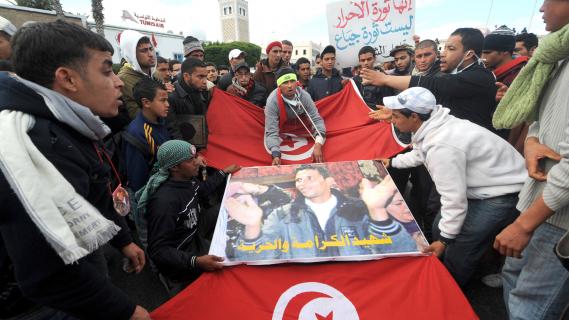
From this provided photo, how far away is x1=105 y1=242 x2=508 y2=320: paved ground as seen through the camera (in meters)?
2.46

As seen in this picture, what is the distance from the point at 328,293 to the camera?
173cm

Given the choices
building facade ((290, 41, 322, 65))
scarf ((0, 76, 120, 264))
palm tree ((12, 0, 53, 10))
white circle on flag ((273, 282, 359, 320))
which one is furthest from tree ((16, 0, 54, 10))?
building facade ((290, 41, 322, 65))

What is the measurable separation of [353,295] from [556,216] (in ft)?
3.67

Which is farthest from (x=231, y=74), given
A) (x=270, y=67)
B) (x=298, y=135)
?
(x=298, y=135)

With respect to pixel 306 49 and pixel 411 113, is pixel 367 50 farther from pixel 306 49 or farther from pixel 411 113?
pixel 306 49

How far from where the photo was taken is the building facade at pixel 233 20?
76125 millimetres

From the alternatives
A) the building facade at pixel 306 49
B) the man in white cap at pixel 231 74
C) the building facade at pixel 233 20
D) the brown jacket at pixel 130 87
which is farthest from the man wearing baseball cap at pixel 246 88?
the building facade at pixel 306 49

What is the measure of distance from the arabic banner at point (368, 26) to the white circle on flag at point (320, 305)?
4.59m

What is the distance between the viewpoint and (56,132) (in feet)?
3.42

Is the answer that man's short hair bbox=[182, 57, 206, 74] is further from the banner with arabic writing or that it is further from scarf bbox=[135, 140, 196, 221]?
the banner with arabic writing

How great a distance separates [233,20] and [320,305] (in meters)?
85.3

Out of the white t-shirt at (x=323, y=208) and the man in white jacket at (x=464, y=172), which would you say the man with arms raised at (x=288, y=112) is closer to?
the white t-shirt at (x=323, y=208)

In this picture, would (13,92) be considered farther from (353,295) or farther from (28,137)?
(353,295)

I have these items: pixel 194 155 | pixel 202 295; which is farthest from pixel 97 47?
pixel 202 295
